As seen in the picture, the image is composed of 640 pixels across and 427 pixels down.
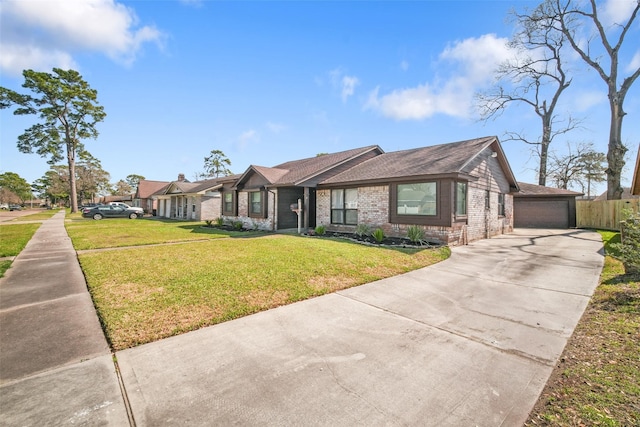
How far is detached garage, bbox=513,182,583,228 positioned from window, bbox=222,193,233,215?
21.0 metres

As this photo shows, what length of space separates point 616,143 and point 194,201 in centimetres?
3247

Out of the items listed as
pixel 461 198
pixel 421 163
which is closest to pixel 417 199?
pixel 461 198

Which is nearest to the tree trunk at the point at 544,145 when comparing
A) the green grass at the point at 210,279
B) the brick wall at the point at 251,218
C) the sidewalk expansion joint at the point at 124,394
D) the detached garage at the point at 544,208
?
the detached garage at the point at 544,208

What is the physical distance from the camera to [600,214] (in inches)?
746

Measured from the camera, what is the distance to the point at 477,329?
13.4ft

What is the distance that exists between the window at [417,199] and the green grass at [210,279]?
2.33m

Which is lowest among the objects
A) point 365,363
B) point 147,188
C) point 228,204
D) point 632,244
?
point 365,363

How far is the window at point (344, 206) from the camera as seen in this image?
559 inches

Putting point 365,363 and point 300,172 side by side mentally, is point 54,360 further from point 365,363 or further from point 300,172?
point 300,172

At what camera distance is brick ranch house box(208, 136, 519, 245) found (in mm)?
11352

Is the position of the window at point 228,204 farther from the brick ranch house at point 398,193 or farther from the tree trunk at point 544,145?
the tree trunk at point 544,145

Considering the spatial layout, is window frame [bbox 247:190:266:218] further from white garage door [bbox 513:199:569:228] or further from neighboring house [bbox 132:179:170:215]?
neighboring house [bbox 132:179:170:215]

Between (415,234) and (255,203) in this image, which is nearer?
(415,234)

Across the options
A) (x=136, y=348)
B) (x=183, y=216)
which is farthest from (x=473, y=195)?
(x=183, y=216)
